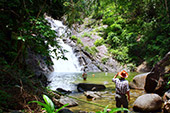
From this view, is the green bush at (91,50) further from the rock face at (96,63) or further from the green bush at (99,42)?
the green bush at (99,42)

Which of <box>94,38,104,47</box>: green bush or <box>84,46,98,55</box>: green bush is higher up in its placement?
<box>94,38,104,47</box>: green bush

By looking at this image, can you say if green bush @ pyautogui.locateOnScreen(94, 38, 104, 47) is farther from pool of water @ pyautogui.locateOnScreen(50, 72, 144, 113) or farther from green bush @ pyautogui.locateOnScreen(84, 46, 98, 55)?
pool of water @ pyautogui.locateOnScreen(50, 72, 144, 113)

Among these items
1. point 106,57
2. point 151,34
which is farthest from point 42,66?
point 151,34

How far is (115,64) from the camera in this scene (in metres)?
22.0

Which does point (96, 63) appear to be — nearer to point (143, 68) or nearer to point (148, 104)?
point (143, 68)

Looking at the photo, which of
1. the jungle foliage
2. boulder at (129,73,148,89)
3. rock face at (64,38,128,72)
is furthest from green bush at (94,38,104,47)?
boulder at (129,73,148,89)

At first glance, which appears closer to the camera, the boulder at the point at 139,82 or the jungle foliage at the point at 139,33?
the boulder at the point at 139,82

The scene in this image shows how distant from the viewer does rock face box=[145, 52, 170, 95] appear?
6271 mm

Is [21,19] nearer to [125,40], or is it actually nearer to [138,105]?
[138,105]

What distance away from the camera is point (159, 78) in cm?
642

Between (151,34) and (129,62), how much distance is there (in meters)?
5.15

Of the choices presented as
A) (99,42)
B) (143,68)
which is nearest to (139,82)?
(143,68)

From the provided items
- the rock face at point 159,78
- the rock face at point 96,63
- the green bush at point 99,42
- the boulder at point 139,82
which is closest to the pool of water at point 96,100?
the boulder at point 139,82

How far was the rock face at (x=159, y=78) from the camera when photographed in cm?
627
